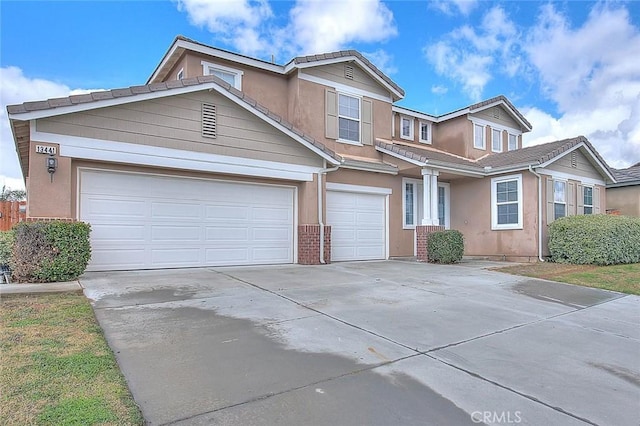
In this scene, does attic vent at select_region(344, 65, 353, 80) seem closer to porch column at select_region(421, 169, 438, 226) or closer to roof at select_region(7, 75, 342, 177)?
roof at select_region(7, 75, 342, 177)

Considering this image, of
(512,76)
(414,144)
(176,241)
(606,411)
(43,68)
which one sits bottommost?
(606,411)

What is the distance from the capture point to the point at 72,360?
335cm

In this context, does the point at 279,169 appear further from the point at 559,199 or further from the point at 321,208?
the point at 559,199

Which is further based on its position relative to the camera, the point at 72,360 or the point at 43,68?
the point at 43,68

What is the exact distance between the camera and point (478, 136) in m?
17.0

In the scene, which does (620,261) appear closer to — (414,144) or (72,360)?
(414,144)

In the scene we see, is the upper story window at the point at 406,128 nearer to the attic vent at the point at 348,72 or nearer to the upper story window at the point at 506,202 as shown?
the attic vent at the point at 348,72

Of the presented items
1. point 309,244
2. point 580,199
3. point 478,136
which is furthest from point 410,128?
point 309,244

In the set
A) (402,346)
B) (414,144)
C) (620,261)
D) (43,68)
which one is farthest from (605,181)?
(43,68)

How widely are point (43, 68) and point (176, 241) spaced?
944cm

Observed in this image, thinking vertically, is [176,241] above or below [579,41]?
→ below

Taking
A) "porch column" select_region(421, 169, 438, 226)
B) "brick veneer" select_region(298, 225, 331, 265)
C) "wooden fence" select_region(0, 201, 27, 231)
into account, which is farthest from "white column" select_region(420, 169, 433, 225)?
"wooden fence" select_region(0, 201, 27, 231)

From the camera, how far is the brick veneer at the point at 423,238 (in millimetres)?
13016

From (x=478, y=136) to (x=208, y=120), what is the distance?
12.4m
